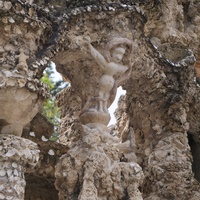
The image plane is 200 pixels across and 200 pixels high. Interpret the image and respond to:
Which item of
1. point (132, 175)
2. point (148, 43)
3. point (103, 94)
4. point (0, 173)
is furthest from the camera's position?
point (148, 43)

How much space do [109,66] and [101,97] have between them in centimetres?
25

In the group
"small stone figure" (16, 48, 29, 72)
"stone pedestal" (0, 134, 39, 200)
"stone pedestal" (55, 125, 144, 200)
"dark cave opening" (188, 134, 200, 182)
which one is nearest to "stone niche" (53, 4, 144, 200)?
"stone pedestal" (55, 125, 144, 200)

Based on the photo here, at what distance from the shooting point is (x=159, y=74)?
484cm

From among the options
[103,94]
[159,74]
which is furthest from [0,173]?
[159,74]

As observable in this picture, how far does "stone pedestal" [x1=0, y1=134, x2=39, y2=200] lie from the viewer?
297cm

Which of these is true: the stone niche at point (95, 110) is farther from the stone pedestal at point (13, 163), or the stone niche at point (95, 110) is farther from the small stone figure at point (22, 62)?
the small stone figure at point (22, 62)

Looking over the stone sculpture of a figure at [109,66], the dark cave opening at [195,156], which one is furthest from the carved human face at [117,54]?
the dark cave opening at [195,156]

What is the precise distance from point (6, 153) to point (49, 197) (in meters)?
1.92

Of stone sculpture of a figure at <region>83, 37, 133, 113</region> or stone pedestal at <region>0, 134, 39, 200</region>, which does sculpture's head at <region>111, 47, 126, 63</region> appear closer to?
stone sculpture of a figure at <region>83, 37, 133, 113</region>

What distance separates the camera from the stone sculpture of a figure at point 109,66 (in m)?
4.04

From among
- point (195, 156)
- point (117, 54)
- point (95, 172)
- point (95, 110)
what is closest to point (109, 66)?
point (117, 54)

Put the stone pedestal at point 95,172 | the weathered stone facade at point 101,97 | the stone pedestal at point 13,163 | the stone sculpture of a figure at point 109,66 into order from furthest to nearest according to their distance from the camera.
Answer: the stone sculpture of a figure at point 109,66
the stone pedestal at point 95,172
the weathered stone facade at point 101,97
the stone pedestal at point 13,163

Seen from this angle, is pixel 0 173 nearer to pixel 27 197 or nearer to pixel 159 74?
pixel 27 197

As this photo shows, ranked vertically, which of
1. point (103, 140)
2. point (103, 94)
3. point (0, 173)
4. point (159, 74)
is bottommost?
point (0, 173)
